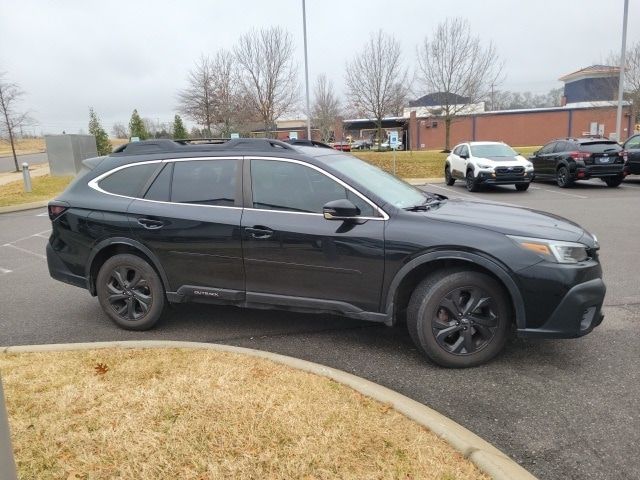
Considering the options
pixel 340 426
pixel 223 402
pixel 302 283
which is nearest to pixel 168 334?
pixel 302 283

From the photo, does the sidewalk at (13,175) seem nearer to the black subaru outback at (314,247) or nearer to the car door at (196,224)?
the black subaru outback at (314,247)

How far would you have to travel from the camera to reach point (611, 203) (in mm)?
13383

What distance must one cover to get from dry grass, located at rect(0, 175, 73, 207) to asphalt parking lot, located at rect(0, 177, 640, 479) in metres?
11.8

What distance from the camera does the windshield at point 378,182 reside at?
4.28 m

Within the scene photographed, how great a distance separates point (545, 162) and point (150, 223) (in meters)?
16.9

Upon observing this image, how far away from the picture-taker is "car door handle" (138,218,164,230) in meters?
4.58

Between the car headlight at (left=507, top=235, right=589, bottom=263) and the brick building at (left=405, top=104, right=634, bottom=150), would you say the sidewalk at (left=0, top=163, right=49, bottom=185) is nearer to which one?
the car headlight at (left=507, top=235, right=589, bottom=263)

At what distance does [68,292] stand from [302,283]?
3558mm

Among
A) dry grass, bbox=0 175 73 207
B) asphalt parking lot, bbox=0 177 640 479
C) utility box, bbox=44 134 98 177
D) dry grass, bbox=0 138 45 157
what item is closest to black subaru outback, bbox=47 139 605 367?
asphalt parking lot, bbox=0 177 640 479

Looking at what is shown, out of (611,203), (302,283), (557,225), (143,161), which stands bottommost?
(611,203)

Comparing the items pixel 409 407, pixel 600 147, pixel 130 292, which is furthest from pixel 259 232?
pixel 600 147

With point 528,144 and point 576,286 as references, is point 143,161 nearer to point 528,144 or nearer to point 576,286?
point 576,286

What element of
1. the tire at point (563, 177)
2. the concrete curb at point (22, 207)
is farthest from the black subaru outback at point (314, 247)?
the tire at point (563, 177)

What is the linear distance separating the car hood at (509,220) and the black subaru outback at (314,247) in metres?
0.02
